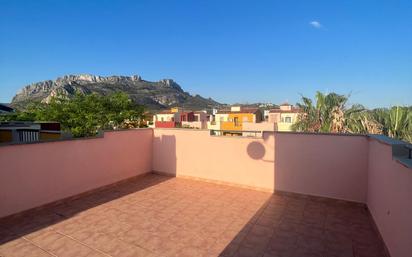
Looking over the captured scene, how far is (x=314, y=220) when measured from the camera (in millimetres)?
3199

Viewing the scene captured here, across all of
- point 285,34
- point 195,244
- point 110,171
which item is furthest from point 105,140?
point 285,34

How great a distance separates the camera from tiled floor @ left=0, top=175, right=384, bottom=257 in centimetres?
242

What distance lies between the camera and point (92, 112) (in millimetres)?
8094

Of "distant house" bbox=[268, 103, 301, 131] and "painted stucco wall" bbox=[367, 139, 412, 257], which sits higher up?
"distant house" bbox=[268, 103, 301, 131]

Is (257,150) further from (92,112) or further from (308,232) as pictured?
(92,112)

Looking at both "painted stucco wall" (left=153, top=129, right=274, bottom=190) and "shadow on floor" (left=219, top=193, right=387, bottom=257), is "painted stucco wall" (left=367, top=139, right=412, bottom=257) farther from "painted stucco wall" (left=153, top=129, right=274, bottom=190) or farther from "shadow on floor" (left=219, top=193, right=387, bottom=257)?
"painted stucco wall" (left=153, top=129, right=274, bottom=190)

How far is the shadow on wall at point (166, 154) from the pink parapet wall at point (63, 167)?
1.31ft

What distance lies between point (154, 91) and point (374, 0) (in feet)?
123

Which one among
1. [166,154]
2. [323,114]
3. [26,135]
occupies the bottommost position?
[166,154]

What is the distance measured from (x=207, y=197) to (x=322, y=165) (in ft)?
7.34

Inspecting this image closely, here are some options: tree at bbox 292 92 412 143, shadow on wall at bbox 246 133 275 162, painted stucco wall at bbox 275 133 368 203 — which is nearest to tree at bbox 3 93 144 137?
shadow on wall at bbox 246 133 275 162

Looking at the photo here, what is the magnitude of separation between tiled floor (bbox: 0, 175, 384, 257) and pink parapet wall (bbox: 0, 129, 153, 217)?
249 mm

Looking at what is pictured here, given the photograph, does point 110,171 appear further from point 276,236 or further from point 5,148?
point 276,236

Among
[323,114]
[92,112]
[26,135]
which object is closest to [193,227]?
[26,135]
